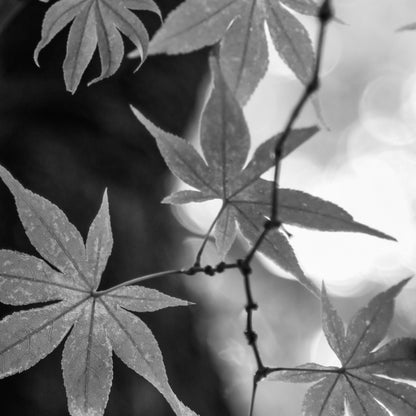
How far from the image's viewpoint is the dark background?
1090mm

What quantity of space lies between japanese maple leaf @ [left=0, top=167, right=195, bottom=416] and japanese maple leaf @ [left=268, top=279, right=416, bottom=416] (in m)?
0.09

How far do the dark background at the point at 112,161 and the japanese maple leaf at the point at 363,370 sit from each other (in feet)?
2.10

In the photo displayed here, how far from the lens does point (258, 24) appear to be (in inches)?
16.4

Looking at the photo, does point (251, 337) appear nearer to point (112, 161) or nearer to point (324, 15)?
point (324, 15)

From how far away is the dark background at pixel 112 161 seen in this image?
1.09 m

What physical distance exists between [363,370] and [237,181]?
15 cm

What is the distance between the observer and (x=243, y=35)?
41cm

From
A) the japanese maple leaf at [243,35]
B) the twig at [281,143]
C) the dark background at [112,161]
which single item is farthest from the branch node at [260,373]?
the dark background at [112,161]

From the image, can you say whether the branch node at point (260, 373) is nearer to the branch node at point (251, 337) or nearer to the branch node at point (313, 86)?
the branch node at point (251, 337)

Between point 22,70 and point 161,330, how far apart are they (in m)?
0.54

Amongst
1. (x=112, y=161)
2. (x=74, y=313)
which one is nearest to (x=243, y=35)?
(x=74, y=313)

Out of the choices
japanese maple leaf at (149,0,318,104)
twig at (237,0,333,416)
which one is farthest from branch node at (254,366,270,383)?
japanese maple leaf at (149,0,318,104)

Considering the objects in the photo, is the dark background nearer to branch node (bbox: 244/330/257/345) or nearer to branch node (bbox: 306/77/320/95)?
branch node (bbox: 244/330/257/345)

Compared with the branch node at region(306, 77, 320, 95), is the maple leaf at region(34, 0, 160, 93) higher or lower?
higher
